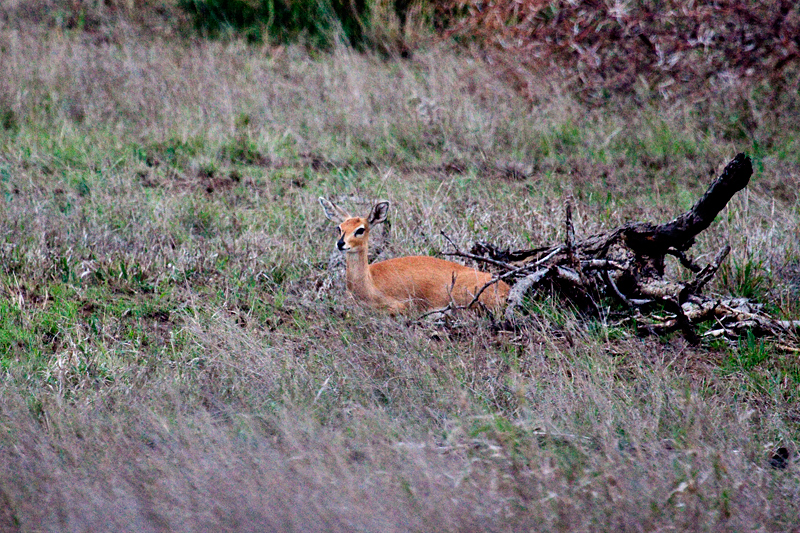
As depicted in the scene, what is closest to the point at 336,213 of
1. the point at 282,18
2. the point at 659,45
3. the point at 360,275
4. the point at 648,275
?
the point at 360,275

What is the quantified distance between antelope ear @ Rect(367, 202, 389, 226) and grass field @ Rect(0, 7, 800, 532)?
1.39 feet

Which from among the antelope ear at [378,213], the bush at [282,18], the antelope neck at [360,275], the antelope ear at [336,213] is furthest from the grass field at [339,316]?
the bush at [282,18]

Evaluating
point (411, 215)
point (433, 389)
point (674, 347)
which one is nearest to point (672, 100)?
point (411, 215)

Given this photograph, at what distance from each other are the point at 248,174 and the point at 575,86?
434cm

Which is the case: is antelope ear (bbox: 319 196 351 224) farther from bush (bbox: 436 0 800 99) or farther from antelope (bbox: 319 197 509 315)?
bush (bbox: 436 0 800 99)

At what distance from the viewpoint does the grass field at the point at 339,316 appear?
3104 mm

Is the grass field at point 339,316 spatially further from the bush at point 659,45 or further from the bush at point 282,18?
the bush at point 282,18

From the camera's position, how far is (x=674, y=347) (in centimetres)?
486

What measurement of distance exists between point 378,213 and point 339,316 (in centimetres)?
93

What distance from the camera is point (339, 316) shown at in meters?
5.38

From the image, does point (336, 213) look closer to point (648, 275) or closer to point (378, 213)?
point (378, 213)

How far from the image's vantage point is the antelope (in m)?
5.70

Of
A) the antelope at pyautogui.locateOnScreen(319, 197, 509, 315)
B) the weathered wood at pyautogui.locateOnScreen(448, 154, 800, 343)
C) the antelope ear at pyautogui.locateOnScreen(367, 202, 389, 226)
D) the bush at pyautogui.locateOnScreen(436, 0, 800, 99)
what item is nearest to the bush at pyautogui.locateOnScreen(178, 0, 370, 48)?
the bush at pyautogui.locateOnScreen(436, 0, 800, 99)

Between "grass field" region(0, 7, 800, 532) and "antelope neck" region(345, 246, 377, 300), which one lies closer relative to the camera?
"grass field" region(0, 7, 800, 532)
